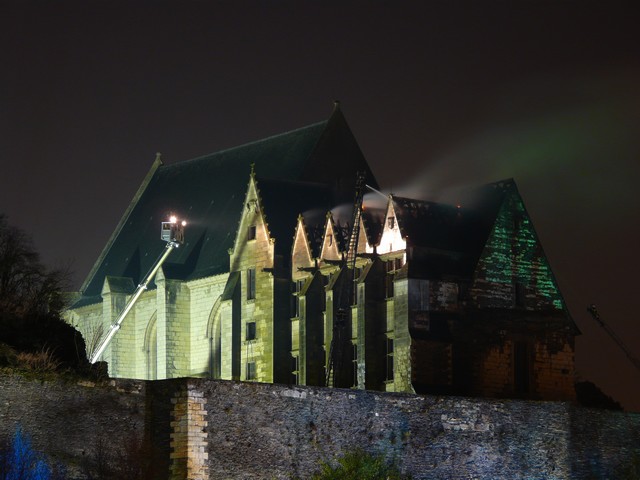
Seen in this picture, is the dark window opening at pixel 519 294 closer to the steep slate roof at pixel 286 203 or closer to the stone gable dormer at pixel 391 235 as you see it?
the stone gable dormer at pixel 391 235

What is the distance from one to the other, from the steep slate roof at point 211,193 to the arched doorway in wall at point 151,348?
356 cm

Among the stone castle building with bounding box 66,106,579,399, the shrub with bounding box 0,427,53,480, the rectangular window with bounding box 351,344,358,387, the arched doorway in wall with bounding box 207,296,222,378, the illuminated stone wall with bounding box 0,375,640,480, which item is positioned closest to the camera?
the shrub with bounding box 0,427,53,480

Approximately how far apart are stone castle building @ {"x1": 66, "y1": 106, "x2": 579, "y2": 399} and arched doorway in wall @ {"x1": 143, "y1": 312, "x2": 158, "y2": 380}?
8 cm

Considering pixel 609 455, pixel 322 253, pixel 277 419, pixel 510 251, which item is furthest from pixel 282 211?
pixel 277 419

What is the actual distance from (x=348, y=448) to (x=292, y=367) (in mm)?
34782

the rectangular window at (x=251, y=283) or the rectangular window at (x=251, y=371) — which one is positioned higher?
the rectangular window at (x=251, y=283)

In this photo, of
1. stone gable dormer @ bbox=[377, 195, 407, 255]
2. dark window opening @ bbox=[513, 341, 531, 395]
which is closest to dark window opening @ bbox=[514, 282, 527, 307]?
dark window opening @ bbox=[513, 341, 531, 395]

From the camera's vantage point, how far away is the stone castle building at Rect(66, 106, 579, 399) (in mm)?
87062

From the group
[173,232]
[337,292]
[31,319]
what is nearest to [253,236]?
[337,292]

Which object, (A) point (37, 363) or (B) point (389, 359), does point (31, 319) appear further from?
(B) point (389, 359)

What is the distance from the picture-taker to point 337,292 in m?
91.2

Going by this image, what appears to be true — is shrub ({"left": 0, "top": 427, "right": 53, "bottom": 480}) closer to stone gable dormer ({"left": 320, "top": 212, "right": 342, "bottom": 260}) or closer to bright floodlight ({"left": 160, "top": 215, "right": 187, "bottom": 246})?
stone gable dormer ({"left": 320, "top": 212, "right": 342, "bottom": 260})

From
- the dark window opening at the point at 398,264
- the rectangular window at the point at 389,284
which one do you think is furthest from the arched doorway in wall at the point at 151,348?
the dark window opening at the point at 398,264

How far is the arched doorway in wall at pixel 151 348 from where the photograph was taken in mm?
108625
